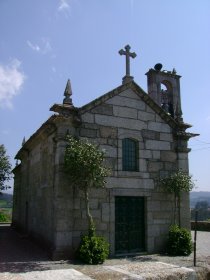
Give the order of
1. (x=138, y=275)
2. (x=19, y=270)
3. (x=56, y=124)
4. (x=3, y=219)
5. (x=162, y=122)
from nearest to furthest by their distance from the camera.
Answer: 1. (x=138, y=275)
2. (x=19, y=270)
3. (x=56, y=124)
4. (x=162, y=122)
5. (x=3, y=219)

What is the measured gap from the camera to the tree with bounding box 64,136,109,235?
10367 millimetres

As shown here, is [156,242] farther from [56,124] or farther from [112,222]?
[56,124]

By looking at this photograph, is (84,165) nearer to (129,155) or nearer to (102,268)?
(129,155)

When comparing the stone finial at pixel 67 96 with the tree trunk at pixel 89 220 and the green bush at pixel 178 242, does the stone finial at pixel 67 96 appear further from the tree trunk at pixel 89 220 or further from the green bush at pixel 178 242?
the green bush at pixel 178 242

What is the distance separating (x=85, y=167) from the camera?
1030cm

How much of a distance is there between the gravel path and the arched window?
3328 millimetres

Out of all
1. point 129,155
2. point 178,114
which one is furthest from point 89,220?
point 178,114

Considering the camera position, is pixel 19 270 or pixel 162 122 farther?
pixel 162 122

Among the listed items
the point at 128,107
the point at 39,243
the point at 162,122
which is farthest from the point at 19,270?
the point at 162,122

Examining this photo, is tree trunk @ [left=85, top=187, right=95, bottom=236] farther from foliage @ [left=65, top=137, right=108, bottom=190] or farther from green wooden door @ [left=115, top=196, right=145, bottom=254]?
green wooden door @ [left=115, top=196, right=145, bottom=254]

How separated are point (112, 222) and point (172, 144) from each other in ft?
14.5

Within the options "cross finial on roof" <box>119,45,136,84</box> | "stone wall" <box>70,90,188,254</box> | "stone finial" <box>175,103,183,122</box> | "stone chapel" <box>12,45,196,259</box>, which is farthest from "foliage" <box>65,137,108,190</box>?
"stone finial" <box>175,103,183,122</box>

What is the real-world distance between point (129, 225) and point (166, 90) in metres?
6.66

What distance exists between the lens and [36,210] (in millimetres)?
14414
